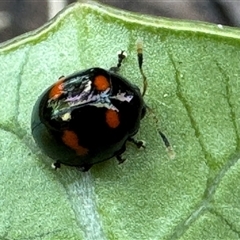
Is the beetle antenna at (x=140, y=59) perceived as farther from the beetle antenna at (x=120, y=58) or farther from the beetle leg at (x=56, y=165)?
the beetle leg at (x=56, y=165)

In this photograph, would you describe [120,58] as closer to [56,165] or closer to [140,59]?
[140,59]

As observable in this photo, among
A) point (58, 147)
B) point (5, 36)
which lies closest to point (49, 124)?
point (58, 147)

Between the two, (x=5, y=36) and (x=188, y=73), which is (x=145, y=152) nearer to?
(x=188, y=73)

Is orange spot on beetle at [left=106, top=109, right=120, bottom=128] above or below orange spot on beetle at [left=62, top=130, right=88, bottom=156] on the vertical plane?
above

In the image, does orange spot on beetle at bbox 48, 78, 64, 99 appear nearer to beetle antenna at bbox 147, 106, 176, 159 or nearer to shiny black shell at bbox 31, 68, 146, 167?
shiny black shell at bbox 31, 68, 146, 167

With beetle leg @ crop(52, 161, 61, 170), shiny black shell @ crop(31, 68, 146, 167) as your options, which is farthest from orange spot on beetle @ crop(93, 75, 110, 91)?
beetle leg @ crop(52, 161, 61, 170)

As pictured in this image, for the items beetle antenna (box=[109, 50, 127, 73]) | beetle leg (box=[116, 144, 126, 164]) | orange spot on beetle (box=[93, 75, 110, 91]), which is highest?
beetle antenna (box=[109, 50, 127, 73])

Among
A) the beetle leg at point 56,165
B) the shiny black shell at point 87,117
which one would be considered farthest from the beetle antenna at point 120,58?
the beetle leg at point 56,165
